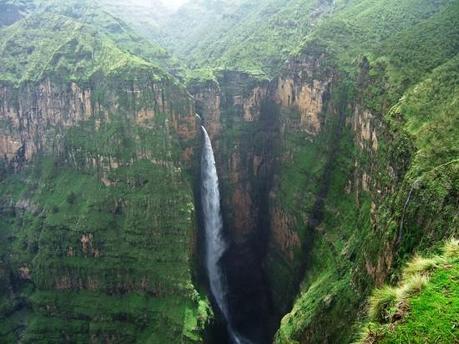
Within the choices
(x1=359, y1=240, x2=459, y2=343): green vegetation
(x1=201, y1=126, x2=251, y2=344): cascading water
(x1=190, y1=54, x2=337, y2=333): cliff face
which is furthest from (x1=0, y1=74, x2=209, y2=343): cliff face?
(x1=359, y1=240, x2=459, y2=343): green vegetation

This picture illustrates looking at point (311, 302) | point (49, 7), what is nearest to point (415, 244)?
point (311, 302)

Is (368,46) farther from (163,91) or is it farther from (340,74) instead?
(163,91)

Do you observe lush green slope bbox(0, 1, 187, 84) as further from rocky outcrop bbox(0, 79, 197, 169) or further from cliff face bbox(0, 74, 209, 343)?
cliff face bbox(0, 74, 209, 343)

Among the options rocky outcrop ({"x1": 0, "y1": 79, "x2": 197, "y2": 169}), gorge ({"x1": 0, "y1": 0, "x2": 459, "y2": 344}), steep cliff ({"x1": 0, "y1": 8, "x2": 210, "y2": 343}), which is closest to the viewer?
A: gorge ({"x1": 0, "y1": 0, "x2": 459, "y2": 344})

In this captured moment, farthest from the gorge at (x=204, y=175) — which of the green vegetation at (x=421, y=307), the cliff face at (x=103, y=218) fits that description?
the green vegetation at (x=421, y=307)

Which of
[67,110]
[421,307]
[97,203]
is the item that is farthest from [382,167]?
[67,110]
